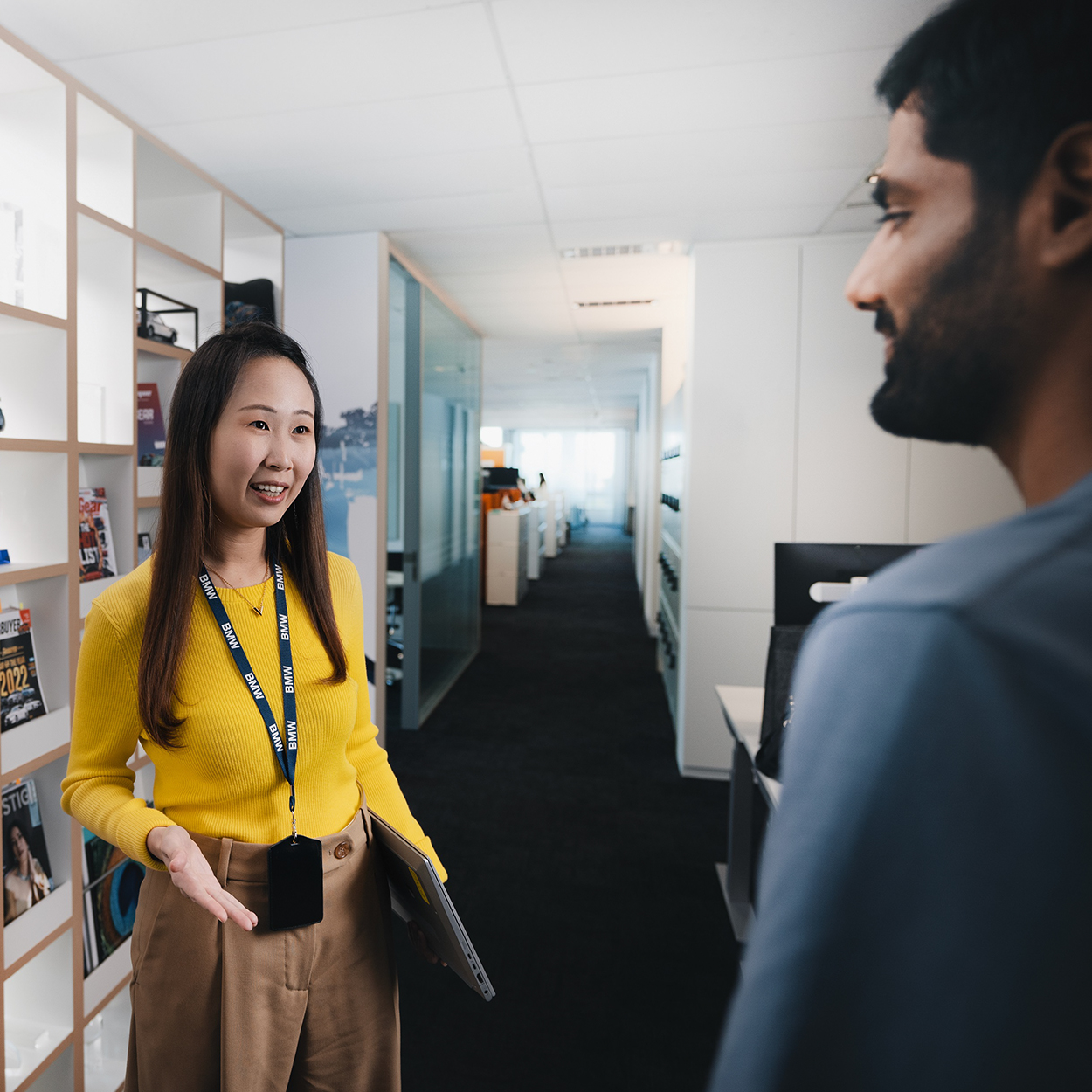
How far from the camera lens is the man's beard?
1.07 ft

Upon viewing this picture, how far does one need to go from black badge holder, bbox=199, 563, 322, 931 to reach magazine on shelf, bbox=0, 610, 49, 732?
2.50 feet

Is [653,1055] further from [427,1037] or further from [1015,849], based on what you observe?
[1015,849]

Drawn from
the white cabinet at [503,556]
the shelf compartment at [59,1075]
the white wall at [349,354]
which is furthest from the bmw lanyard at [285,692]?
the white cabinet at [503,556]

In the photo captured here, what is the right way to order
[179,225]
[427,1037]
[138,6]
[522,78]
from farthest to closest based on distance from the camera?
1. [179,225]
2. [522,78]
3. [427,1037]
4. [138,6]

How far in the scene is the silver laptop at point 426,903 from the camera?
37.7 inches

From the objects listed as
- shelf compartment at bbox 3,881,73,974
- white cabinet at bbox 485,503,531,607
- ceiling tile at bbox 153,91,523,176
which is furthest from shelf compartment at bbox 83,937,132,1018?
white cabinet at bbox 485,503,531,607

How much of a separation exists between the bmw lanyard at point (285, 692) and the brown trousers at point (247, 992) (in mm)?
118

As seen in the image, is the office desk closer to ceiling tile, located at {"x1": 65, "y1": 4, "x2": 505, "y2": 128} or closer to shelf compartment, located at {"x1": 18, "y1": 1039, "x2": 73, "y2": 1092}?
shelf compartment, located at {"x1": 18, "y1": 1039, "x2": 73, "y2": 1092}

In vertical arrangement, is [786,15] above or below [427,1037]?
above

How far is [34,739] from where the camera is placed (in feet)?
4.86

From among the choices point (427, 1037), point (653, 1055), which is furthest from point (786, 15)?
point (427, 1037)

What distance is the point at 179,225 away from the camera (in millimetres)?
2182

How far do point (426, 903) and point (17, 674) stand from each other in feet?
3.69

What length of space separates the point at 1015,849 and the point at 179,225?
2.65 m
